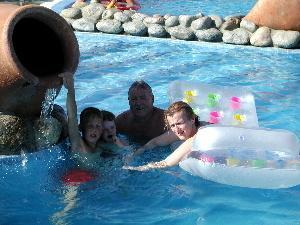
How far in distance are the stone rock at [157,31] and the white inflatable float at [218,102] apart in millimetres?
4449

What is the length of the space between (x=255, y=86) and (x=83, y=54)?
2.91 meters

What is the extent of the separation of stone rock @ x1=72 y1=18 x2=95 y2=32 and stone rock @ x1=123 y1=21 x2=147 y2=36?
65cm

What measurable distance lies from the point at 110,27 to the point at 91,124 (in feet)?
19.6

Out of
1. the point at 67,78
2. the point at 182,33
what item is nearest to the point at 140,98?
the point at 67,78

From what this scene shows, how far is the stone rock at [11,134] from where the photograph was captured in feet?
14.3

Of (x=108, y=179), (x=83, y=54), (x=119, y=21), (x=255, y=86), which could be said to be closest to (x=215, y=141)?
(x=108, y=179)

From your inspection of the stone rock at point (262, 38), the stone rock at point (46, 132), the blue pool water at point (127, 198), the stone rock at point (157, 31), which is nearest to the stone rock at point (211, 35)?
the stone rock at point (262, 38)

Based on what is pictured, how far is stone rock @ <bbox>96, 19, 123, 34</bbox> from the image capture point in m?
10.4

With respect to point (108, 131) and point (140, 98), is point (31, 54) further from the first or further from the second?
point (140, 98)

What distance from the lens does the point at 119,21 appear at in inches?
416

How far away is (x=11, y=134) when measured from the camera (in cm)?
441

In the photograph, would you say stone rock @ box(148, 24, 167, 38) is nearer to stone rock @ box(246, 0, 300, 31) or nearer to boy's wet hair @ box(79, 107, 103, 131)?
stone rock @ box(246, 0, 300, 31)

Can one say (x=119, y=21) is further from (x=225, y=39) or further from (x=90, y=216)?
(x=90, y=216)

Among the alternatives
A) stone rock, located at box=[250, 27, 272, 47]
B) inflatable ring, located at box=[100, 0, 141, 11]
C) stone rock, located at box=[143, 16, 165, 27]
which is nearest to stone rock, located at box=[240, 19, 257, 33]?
stone rock, located at box=[250, 27, 272, 47]
